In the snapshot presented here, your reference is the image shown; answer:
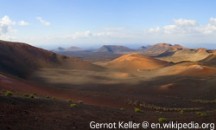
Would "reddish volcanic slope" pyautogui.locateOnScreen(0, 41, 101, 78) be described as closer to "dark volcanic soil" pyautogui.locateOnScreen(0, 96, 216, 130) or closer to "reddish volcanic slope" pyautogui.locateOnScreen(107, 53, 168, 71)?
"reddish volcanic slope" pyautogui.locateOnScreen(107, 53, 168, 71)

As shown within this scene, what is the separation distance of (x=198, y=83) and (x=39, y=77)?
92.2 feet

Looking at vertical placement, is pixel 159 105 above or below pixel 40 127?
below

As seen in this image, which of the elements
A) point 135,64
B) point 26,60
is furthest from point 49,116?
point 135,64

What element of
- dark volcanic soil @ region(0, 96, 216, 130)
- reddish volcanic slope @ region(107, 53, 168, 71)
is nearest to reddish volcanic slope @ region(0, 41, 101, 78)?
reddish volcanic slope @ region(107, 53, 168, 71)

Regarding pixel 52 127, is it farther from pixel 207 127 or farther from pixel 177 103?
pixel 177 103

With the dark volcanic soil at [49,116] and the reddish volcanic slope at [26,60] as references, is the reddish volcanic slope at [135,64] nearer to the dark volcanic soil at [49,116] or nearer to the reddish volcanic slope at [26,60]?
the reddish volcanic slope at [26,60]

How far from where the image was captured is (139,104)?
35469 mm

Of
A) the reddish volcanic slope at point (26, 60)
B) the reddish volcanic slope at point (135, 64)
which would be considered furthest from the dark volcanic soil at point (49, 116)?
the reddish volcanic slope at point (135, 64)

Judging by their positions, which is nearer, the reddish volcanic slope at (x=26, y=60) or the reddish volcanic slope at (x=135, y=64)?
the reddish volcanic slope at (x=26, y=60)

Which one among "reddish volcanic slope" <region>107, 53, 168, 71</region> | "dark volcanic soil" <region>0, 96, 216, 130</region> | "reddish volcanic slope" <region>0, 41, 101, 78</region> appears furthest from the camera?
"reddish volcanic slope" <region>107, 53, 168, 71</region>

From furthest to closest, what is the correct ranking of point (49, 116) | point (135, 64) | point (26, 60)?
point (135, 64), point (26, 60), point (49, 116)

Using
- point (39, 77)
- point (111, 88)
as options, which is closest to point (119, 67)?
point (39, 77)

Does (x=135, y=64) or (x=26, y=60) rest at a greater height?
(x=26, y=60)

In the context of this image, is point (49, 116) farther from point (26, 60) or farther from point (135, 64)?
point (135, 64)
